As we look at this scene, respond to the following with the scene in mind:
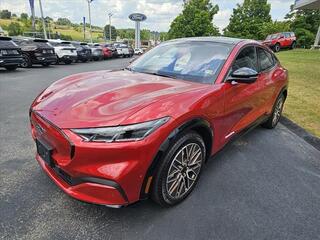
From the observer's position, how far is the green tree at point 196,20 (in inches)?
1714

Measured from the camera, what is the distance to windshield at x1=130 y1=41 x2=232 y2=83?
3.14m

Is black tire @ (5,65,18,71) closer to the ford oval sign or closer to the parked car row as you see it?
the parked car row

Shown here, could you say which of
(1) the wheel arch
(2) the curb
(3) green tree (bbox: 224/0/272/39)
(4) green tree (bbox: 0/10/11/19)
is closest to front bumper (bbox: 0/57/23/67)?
(2) the curb

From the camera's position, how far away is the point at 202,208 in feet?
8.66

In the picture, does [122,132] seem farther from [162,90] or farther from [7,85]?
[7,85]

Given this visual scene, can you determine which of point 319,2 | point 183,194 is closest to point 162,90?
point 183,194

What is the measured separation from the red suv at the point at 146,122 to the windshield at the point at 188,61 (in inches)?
0.5

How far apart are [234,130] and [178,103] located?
4.31ft

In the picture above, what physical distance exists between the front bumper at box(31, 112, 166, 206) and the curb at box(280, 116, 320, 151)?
3.41 metres

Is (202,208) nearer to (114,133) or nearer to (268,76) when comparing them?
(114,133)

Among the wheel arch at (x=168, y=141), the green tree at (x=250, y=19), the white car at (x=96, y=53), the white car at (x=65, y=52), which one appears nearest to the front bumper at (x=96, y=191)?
the wheel arch at (x=168, y=141)

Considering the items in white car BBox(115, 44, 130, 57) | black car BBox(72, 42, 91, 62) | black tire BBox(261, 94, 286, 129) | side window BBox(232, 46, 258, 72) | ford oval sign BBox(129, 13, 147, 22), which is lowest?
white car BBox(115, 44, 130, 57)

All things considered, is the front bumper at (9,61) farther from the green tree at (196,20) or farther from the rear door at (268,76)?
the green tree at (196,20)

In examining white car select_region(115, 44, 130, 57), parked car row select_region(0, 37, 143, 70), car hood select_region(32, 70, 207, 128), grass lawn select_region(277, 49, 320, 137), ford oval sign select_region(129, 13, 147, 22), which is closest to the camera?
car hood select_region(32, 70, 207, 128)
